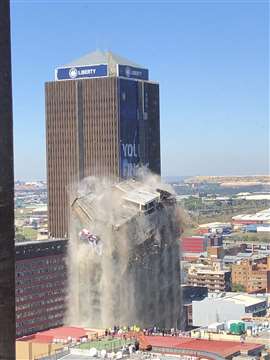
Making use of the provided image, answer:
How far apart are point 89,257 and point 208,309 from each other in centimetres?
1214

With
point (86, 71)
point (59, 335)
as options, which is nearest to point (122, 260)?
point (59, 335)

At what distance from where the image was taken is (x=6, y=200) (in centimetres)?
644

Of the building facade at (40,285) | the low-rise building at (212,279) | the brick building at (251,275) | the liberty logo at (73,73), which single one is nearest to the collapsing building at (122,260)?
the building facade at (40,285)

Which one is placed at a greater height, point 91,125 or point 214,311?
point 91,125

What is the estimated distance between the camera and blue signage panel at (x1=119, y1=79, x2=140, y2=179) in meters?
62.8

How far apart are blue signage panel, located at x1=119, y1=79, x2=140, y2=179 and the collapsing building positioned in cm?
1793

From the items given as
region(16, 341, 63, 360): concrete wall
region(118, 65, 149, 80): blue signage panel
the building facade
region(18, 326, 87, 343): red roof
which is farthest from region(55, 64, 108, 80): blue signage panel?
region(16, 341, 63, 360): concrete wall

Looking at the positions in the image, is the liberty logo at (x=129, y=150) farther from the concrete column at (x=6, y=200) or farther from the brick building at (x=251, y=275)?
the concrete column at (x=6, y=200)

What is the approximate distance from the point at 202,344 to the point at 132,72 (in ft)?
120

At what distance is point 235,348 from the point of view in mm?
32531

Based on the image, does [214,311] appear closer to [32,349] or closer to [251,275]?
[32,349]

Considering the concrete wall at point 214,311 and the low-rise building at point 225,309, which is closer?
the low-rise building at point 225,309

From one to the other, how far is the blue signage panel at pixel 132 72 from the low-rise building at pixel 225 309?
1938cm

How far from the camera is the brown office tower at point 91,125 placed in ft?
205
